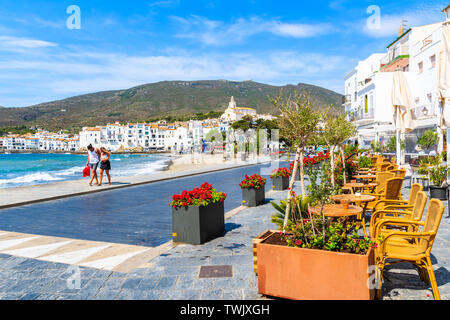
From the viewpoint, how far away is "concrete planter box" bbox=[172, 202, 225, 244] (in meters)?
5.27

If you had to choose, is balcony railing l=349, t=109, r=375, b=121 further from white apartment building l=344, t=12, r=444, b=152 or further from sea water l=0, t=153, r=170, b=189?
sea water l=0, t=153, r=170, b=189

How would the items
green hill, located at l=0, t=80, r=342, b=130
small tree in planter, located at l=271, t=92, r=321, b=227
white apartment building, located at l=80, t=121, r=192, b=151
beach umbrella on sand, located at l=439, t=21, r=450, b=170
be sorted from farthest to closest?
1. green hill, located at l=0, t=80, r=342, b=130
2. white apartment building, located at l=80, t=121, r=192, b=151
3. beach umbrella on sand, located at l=439, t=21, r=450, b=170
4. small tree in planter, located at l=271, t=92, r=321, b=227

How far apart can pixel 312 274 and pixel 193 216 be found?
2.72 metres

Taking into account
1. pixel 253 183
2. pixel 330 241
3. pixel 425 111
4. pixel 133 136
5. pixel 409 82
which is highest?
pixel 133 136

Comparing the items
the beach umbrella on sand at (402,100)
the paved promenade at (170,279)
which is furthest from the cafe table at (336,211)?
the beach umbrella on sand at (402,100)

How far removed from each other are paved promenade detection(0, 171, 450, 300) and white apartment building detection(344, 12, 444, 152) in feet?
25.3

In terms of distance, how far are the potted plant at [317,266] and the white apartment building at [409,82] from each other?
837 cm

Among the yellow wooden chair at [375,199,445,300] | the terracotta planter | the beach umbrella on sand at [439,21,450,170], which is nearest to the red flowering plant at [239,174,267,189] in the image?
the beach umbrella on sand at [439,21,450,170]

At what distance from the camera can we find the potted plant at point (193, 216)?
5.28 m

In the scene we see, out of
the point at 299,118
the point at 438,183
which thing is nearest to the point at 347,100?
the point at 438,183

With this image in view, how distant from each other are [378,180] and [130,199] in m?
7.30

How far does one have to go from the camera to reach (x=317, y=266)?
290 cm

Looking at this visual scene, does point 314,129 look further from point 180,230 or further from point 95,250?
point 95,250

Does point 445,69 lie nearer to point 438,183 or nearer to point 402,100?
point 438,183
